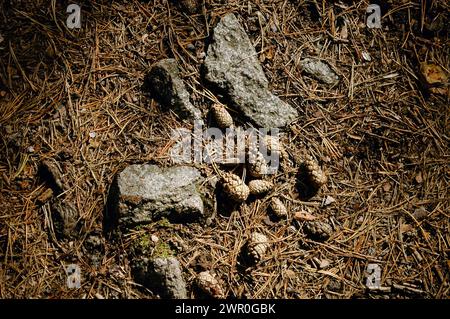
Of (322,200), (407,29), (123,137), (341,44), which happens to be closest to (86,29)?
(123,137)

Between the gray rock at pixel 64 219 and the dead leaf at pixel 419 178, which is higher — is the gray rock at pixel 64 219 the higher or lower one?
the lower one

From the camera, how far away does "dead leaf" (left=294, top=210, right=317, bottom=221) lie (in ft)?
8.37

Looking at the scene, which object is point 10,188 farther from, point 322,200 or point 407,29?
point 407,29

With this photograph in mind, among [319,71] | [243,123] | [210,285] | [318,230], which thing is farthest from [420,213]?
[210,285]

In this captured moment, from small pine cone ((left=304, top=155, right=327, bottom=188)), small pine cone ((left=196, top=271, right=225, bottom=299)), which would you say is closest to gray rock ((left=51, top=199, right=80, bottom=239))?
small pine cone ((left=196, top=271, right=225, bottom=299))

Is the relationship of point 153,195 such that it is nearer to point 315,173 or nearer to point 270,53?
point 315,173

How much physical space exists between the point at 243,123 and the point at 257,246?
87 centimetres

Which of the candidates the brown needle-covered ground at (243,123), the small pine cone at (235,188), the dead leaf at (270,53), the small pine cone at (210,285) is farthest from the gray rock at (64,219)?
the dead leaf at (270,53)

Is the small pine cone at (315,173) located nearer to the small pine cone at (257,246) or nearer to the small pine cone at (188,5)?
the small pine cone at (257,246)

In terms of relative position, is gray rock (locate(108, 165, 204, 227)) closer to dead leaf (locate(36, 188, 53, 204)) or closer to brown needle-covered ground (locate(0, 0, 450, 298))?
brown needle-covered ground (locate(0, 0, 450, 298))

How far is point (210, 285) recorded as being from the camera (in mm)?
2346

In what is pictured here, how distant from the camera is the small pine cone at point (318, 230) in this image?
2510 millimetres

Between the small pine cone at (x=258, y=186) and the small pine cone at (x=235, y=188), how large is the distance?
0.14ft

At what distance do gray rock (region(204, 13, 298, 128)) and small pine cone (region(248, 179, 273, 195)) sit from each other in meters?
0.42
